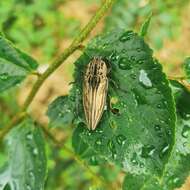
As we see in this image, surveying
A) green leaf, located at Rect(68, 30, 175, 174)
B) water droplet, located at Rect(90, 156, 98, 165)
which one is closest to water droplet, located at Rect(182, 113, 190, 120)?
green leaf, located at Rect(68, 30, 175, 174)

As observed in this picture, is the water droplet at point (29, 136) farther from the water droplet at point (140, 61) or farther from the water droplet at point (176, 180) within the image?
the water droplet at point (140, 61)

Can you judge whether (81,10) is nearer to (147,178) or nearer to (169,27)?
(169,27)

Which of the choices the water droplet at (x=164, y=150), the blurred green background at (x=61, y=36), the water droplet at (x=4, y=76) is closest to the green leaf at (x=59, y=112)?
the water droplet at (x=4, y=76)

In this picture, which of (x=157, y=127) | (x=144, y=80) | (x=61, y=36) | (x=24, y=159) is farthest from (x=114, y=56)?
(x=61, y=36)

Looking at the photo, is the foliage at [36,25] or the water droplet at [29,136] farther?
the foliage at [36,25]

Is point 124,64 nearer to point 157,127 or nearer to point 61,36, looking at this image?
point 157,127

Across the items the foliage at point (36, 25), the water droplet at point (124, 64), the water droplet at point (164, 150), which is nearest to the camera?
the water droplet at point (164, 150)

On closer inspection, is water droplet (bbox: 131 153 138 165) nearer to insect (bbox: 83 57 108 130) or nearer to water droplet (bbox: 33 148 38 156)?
insect (bbox: 83 57 108 130)
